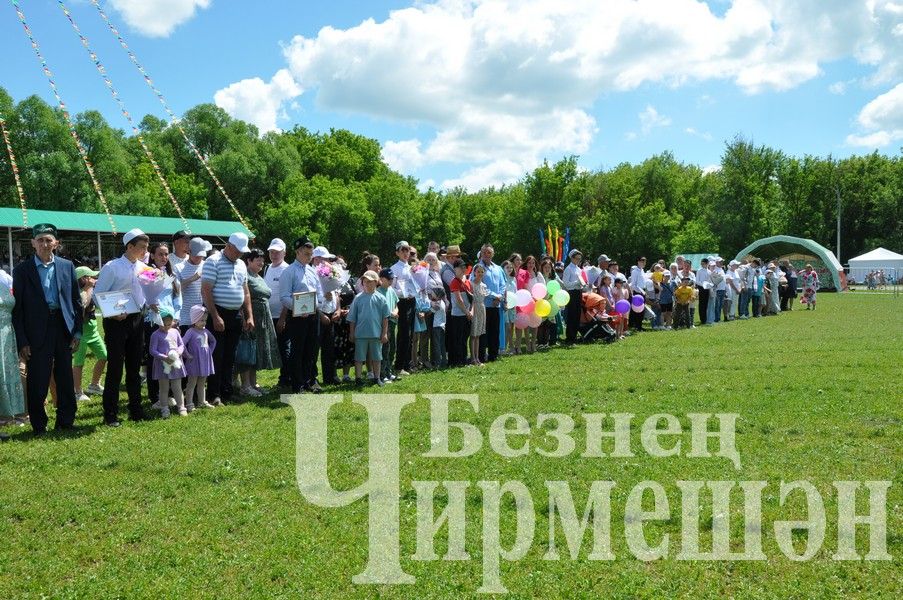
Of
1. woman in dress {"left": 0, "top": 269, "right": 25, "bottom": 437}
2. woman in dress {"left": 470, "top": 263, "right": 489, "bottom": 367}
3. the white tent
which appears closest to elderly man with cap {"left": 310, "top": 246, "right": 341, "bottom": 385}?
woman in dress {"left": 470, "top": 263, "right": 489, "bottom": 367}

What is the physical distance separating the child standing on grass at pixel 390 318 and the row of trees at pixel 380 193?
124ft

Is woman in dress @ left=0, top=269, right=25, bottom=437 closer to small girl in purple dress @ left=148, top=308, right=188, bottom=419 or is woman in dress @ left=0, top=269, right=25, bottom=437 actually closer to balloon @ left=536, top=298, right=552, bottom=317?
small girl in purple dress @ left=148, top=308, right=188, bottom=419

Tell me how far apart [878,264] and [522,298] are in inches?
1744

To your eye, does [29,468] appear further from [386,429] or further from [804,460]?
[804,460]

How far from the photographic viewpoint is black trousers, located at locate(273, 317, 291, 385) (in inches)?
373

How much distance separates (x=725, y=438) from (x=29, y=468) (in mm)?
6266

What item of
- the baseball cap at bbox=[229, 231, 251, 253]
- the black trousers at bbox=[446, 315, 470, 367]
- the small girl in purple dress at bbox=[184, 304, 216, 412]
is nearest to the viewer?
the small girl in purple dress at bbox=[184, 304, 216, 412]

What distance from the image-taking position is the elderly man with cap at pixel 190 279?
8453 millimetres

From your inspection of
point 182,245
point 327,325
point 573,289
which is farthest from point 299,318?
point 573,289

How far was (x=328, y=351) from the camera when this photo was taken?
1023 cm

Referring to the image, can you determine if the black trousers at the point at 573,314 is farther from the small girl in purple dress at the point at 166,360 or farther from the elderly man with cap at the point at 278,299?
the small girl in purple dress at the point at 166,360

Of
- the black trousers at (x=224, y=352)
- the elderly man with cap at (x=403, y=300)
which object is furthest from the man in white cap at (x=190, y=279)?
the elderly man with cap at (x=403, y=300)

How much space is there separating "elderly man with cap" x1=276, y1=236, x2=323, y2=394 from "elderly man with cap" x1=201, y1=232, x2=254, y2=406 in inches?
20.6

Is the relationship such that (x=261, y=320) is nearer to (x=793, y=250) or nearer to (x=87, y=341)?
(x=87, y=341)
